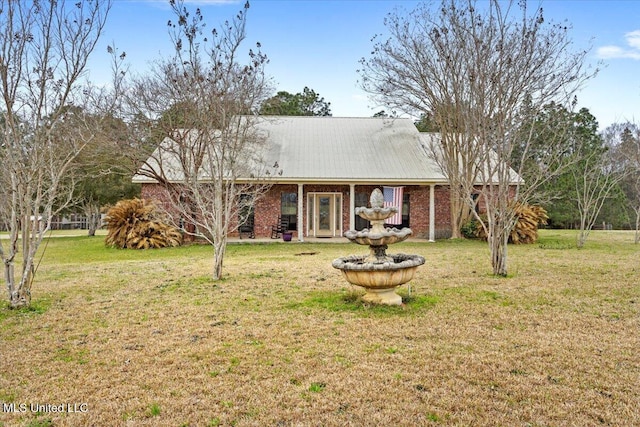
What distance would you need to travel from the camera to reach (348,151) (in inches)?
720

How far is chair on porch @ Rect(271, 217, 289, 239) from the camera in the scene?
1731cm

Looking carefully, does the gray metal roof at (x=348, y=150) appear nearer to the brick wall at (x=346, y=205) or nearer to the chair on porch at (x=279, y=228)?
the brick wall at (x=346, y=205)

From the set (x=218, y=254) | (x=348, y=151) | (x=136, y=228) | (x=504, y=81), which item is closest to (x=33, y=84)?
(x=218, y=254)

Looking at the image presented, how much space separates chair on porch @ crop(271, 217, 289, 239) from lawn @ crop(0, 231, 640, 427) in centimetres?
919

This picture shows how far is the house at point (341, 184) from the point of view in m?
16.4

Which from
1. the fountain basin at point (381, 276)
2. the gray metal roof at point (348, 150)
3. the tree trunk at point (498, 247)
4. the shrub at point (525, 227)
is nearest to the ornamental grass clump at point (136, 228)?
the gray metal roof at point (348, 150)

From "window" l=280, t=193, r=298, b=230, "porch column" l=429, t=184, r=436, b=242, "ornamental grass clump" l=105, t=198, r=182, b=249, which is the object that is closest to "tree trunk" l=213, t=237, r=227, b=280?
"ornamental grass clump" l=105, t=198, r=182, b=249

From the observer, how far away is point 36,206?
5.97m

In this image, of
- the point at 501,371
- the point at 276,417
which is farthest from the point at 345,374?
the point at 501,371

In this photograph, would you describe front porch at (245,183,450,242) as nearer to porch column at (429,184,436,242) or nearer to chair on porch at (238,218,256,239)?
chair on porch at (238,218,256,239)

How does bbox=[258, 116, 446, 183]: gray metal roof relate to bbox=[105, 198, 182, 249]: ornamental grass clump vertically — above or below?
above

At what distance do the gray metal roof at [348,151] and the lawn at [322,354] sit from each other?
8.60 metres

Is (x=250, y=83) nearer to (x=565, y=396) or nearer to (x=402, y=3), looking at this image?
(x=402, y=3)

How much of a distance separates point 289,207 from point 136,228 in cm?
596
